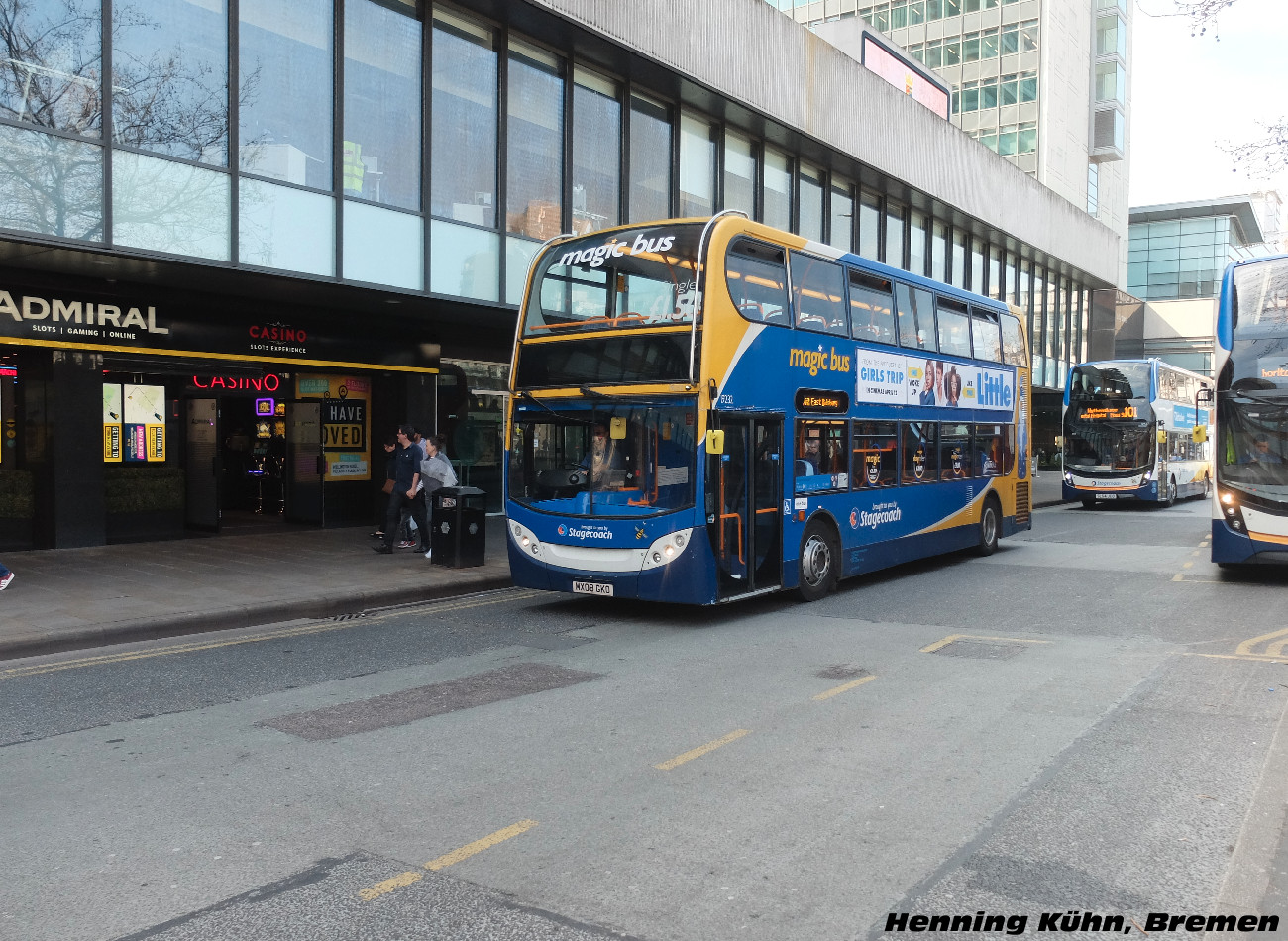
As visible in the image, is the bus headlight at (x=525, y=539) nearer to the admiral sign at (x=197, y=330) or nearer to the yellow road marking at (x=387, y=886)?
the yellow road marking at (x=387, y=886)

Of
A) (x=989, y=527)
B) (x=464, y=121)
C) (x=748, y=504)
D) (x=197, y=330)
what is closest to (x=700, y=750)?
(x=748, y=504)

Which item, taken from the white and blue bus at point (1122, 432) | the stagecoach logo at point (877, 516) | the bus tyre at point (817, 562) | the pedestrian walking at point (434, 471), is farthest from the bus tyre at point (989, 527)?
the white and blue bus at point (1122, 432)

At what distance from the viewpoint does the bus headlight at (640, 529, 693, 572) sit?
31.1 ft

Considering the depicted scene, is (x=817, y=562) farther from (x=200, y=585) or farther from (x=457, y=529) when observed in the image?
(x=200, y=585)

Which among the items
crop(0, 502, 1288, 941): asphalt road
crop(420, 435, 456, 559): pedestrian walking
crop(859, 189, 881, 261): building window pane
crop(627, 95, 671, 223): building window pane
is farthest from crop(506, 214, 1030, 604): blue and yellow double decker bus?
crop(859, 189, 881, 261): building window pane

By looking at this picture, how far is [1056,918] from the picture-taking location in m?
3.56

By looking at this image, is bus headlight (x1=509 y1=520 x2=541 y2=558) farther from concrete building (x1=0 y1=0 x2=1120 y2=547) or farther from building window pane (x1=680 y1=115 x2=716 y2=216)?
building window pane (x1=680 y1=115 x2=716 y2=216)

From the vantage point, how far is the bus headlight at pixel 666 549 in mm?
9469

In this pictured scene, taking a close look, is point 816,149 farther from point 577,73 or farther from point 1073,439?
point 1073,439

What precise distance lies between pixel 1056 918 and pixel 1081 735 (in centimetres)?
251

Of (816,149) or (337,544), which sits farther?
(816,149)

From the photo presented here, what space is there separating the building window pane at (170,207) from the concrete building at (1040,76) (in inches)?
1713

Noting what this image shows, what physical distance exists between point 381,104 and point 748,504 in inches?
333

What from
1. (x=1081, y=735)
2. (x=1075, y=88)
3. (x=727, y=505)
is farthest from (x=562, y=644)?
(x=1075, y=88)
